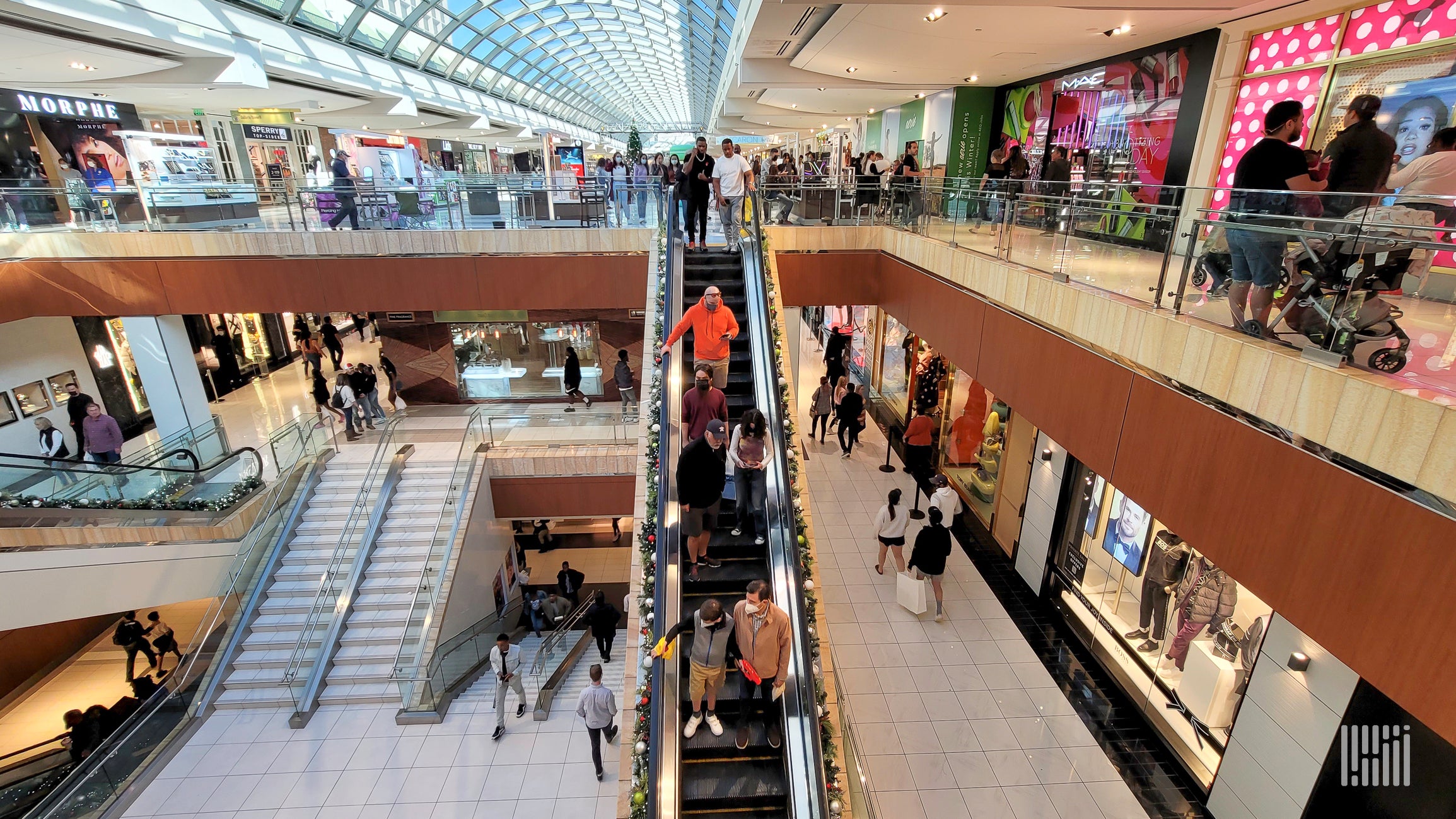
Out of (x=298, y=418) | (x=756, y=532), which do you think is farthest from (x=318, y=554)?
(x=756, y=532)

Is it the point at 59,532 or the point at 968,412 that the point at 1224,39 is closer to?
the point at 968,412

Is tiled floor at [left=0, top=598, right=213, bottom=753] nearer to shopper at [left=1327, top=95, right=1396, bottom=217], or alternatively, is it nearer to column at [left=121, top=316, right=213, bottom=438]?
column at [left=121, top=316, right=213, bottom=438]

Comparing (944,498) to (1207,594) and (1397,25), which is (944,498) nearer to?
(1207,594)

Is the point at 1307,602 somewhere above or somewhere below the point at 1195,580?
above

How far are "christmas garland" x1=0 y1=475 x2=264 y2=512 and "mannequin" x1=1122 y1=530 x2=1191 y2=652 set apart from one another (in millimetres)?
12925

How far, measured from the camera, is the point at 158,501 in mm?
9422

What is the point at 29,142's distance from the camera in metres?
14.3

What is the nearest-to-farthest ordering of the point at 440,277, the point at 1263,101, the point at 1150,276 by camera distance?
the point at 1150,276 < the point at 1263,101 < the point at 440,277

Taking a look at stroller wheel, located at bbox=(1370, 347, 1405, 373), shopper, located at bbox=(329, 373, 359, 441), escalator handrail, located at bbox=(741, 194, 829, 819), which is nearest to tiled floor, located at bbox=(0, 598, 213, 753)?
shopper, located at bbox=(329, 373, 359, 441)

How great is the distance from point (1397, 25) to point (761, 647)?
8.12 metres

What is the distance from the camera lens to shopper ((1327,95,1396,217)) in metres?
3.95

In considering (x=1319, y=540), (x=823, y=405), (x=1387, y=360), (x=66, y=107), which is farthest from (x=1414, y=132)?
(x=66, y=107)

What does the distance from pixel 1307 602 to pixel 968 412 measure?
7.92m

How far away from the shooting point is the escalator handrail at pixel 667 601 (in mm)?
4406
